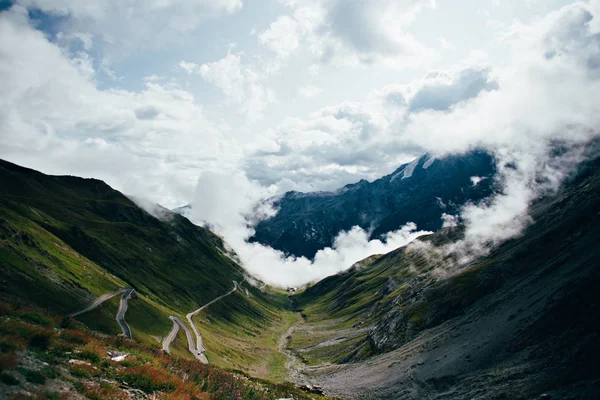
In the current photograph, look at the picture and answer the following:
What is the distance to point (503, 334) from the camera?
76.5m

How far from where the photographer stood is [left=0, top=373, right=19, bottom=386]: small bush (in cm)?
1332

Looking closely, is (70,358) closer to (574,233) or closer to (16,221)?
(16,221)

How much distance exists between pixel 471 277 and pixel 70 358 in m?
140

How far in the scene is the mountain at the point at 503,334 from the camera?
57.3m

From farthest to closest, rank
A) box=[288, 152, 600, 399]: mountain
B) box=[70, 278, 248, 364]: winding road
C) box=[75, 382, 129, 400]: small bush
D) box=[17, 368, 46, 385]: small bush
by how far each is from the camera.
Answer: box=[70, 278, 248, 364]: winding road, box=[288, 152, 600, 399]: mountain, box=[75, 382, 129, 400]: small bush, box=[17, 368, 46, 385]: small bush

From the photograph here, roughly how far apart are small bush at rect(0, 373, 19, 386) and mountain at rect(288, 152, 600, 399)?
62.3m

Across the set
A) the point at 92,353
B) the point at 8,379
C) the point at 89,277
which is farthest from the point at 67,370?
the point at 89,277

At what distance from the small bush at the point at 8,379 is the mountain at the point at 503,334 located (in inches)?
2452

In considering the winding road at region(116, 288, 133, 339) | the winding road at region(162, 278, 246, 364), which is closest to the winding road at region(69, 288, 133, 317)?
the winding road at region(116, 288, 133, 339)

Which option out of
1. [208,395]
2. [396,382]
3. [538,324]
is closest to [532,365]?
[538,324]

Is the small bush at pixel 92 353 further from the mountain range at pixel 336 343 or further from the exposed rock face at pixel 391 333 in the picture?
the exposed rock face at pixel 391 333

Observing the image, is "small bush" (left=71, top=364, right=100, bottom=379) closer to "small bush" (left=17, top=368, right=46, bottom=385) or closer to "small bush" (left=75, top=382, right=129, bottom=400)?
"small bush" (left=75, top=382, right=129, bottom=400)

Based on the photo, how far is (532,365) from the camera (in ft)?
196

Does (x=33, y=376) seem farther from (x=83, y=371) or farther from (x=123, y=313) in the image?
(x=123, y=313)
